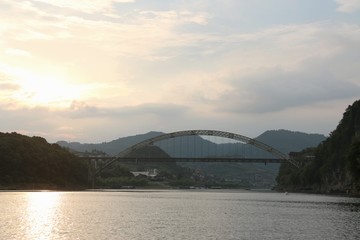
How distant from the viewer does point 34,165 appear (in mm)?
155750

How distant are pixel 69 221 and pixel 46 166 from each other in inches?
4170

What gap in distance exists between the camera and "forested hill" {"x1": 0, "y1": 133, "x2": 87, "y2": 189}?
486 feet

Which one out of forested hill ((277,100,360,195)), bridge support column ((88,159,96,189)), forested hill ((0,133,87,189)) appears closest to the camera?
forested hill ((0,133,87,189))

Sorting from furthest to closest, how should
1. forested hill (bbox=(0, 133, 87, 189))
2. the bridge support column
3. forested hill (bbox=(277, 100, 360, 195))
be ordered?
1. the bridge support column
2. forested hill (bbox=(277, 100, 360, 195))
3. forested hill (bbox=(0, 133, 87, 189))

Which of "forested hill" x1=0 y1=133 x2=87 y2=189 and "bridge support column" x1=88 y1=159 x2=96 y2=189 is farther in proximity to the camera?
"bridge support column" x1=88 y1=159 x2=96 y2=189

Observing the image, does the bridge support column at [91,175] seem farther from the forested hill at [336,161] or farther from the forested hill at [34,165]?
the forested hill at [336,161]

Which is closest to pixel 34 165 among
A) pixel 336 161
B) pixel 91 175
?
pixel 91 175

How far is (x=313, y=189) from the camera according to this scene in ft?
598

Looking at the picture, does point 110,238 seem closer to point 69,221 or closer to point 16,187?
point 69,221

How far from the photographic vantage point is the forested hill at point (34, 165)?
148125 mm

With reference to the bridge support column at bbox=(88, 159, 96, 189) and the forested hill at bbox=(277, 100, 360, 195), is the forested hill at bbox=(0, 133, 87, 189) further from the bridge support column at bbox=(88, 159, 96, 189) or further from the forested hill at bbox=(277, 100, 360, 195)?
the forested hill at bbox=(277, 100, 360, 195)

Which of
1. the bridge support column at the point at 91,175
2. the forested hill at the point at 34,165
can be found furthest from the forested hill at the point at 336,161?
the forested hill at the point at 34,165

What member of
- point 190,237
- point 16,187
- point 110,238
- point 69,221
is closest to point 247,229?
point 190,237

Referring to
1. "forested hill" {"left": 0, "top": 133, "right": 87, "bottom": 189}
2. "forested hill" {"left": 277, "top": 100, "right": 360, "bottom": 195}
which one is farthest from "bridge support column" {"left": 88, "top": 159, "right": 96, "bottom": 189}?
"forested hill" {"left": 277, "top": 100, "right": 360, "bottom": 195}
